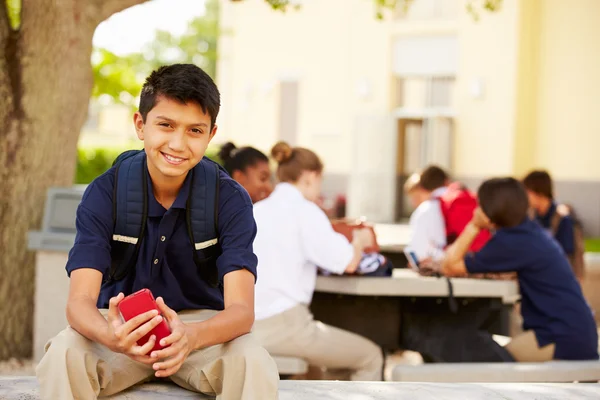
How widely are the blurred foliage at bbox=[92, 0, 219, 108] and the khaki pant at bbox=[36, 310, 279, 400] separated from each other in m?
14.4

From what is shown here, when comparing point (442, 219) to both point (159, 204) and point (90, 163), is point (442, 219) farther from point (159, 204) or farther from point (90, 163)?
point (90, 163)

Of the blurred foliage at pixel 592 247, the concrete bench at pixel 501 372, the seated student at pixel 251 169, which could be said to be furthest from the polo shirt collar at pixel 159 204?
the blurred foliage at pixel 592 247

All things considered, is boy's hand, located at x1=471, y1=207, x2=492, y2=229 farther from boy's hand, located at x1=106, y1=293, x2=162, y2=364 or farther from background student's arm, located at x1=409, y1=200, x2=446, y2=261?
boy's hand, located at x1=106, y1=293, x2=162, y2=364

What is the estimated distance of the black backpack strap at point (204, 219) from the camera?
2.90 meters

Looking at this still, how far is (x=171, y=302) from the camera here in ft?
9.84

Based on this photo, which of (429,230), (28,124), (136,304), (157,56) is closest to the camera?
(136,304)

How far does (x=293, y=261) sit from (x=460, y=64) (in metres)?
16.3

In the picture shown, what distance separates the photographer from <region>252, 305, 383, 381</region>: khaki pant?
182 inches

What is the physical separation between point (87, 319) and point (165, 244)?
0.35 meters

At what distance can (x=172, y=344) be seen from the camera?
2578 millimetres

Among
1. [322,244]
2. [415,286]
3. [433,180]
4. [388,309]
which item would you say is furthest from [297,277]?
[433,180]

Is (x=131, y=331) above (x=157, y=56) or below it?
below

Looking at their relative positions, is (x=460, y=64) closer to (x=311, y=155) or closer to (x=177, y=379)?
(x=311, y=155)

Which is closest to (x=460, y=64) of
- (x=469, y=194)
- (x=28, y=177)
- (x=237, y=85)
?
(x=237, y=85)
